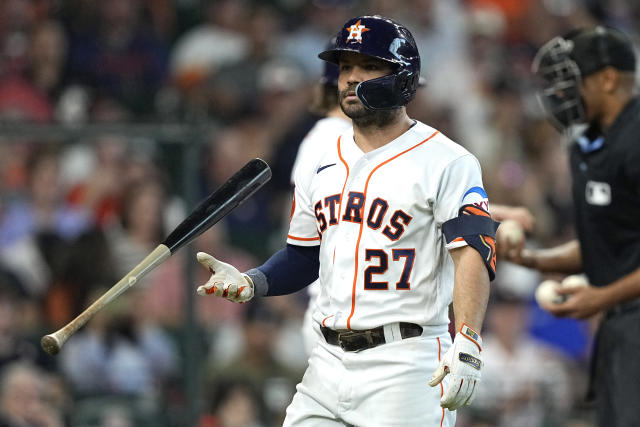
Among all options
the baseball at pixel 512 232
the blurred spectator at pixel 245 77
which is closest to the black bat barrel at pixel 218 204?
the baseball at pixel 512 232

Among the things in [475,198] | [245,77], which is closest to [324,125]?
[475,198]

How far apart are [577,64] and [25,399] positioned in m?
3.72

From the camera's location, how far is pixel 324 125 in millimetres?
4789

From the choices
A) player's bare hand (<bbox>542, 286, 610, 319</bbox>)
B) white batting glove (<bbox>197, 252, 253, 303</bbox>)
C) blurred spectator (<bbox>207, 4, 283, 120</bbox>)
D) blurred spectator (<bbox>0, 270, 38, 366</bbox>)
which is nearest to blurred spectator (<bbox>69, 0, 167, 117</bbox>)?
blurred spectator (<bbox>207, 4, 283, 120</bbox>)

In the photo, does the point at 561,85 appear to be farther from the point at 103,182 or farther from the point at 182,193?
the point at 103,182

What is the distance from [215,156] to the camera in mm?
8289

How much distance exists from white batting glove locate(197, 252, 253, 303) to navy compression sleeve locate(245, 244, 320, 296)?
0.16m

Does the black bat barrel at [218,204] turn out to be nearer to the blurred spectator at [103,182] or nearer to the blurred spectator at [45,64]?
the blurred spectator at [103,182]

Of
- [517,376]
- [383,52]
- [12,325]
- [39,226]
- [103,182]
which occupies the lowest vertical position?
[517,376]

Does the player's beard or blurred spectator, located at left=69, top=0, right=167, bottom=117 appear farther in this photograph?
blurred spectator, located at left=69, top=0, right=167, bottom=117

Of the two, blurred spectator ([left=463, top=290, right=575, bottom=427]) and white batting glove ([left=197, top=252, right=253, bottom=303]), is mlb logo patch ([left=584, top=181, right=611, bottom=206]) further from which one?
blurred spectator ([left=463, top=290, right=575, bottom=427])

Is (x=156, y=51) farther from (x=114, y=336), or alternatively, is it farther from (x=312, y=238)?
(x=312, y=238)

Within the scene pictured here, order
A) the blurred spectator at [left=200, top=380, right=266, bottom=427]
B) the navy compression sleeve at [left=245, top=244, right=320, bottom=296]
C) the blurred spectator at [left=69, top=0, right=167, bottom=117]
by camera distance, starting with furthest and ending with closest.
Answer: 1. the blurred spectator at [left=69, top=0, right=167, bottom=117]
2. the blurred spectator at [left=200, top=380, right=266, bottom=427]
3. the navy compression sleeve at [left=245, top=244, right=320, bottom=296]

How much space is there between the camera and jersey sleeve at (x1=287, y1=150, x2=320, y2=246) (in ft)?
13.0
